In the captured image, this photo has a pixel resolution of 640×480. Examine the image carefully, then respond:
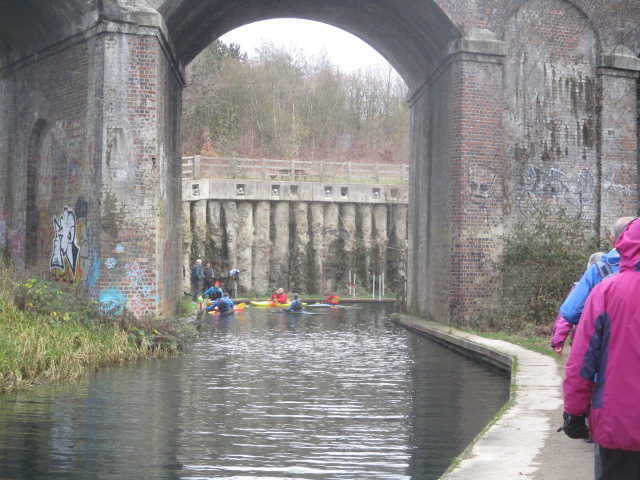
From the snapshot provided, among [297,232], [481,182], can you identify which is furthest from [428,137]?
[297,232]

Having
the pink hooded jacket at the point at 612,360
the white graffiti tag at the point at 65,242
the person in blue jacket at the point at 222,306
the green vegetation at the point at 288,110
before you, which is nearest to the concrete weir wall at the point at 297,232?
the person in blue jacket at the point at 222,306

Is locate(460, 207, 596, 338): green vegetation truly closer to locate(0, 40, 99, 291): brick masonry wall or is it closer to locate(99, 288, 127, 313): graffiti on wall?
locate(99, 288, 127, 313): graffiti on wall

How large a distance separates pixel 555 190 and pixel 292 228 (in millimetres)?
18926

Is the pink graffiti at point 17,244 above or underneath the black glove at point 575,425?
above

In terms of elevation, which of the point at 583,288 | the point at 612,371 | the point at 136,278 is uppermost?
the point at 583,288

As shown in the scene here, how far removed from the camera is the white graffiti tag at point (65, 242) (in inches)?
611

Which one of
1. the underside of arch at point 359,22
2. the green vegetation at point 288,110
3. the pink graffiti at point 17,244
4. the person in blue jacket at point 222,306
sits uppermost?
the green vegetation at point 288,110

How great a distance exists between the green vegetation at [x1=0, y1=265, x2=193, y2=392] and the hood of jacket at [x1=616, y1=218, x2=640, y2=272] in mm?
8431

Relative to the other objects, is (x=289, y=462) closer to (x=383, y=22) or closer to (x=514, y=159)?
(x=514, y=159)

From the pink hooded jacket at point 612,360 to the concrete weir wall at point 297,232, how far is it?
97.2ft

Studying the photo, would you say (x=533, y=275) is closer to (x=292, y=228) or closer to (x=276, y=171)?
(x=292, y=228)

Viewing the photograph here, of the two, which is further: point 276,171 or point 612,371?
point 276,171

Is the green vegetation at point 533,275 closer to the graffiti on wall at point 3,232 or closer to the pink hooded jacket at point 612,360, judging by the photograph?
the graffiti on wall at point 3,232

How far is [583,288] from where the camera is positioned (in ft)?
20.2
